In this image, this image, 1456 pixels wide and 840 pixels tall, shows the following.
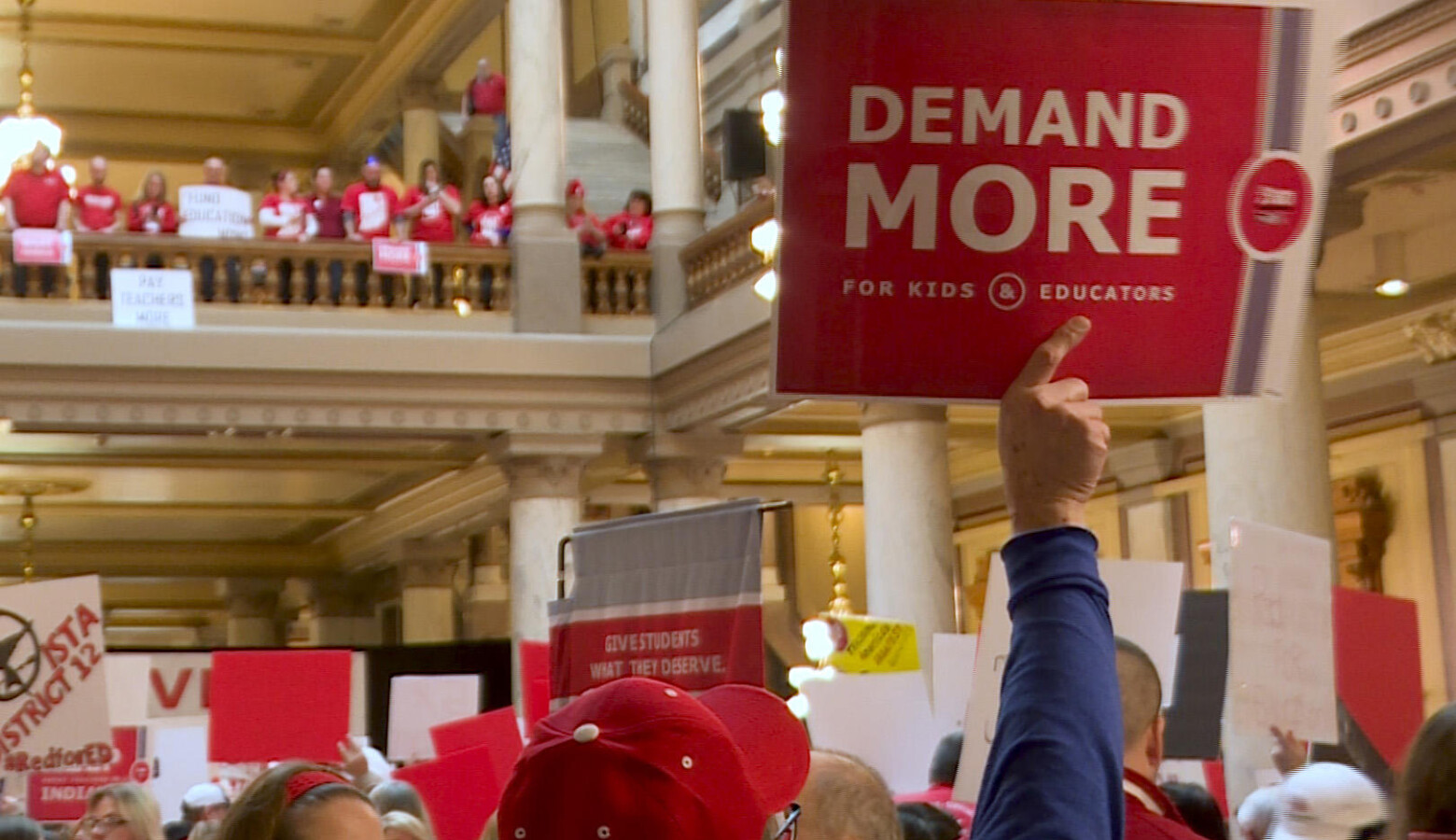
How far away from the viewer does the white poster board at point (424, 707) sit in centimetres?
1094

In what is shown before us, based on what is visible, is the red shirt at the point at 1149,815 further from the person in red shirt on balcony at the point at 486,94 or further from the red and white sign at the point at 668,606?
the person in red shirt on balcony at the point at 486,94

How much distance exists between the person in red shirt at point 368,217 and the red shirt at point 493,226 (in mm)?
670

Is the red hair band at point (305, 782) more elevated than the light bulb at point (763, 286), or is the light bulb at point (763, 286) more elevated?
the light bulb at point (763, 286)

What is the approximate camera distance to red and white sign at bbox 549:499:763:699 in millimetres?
6090

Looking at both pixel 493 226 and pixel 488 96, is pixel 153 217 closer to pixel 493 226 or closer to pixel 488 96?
pixel 493 226

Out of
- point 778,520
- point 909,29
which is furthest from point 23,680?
point 778,520

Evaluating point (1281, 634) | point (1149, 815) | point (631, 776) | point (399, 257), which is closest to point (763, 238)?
point (399, 257)

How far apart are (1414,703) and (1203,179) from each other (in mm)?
5003

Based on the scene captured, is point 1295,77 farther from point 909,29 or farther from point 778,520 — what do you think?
point 778,520

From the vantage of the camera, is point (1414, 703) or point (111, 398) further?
point (111, 398)

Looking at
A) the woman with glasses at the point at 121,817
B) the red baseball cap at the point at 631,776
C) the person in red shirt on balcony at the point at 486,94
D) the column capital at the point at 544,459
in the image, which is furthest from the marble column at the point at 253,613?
the red baseball cap at the point at 631,776

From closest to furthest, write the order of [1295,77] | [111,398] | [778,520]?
[1295,77] < [111,398] < [778,520]

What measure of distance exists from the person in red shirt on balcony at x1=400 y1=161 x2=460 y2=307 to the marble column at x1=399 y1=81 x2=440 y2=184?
5.73m

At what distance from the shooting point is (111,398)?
16328mm
